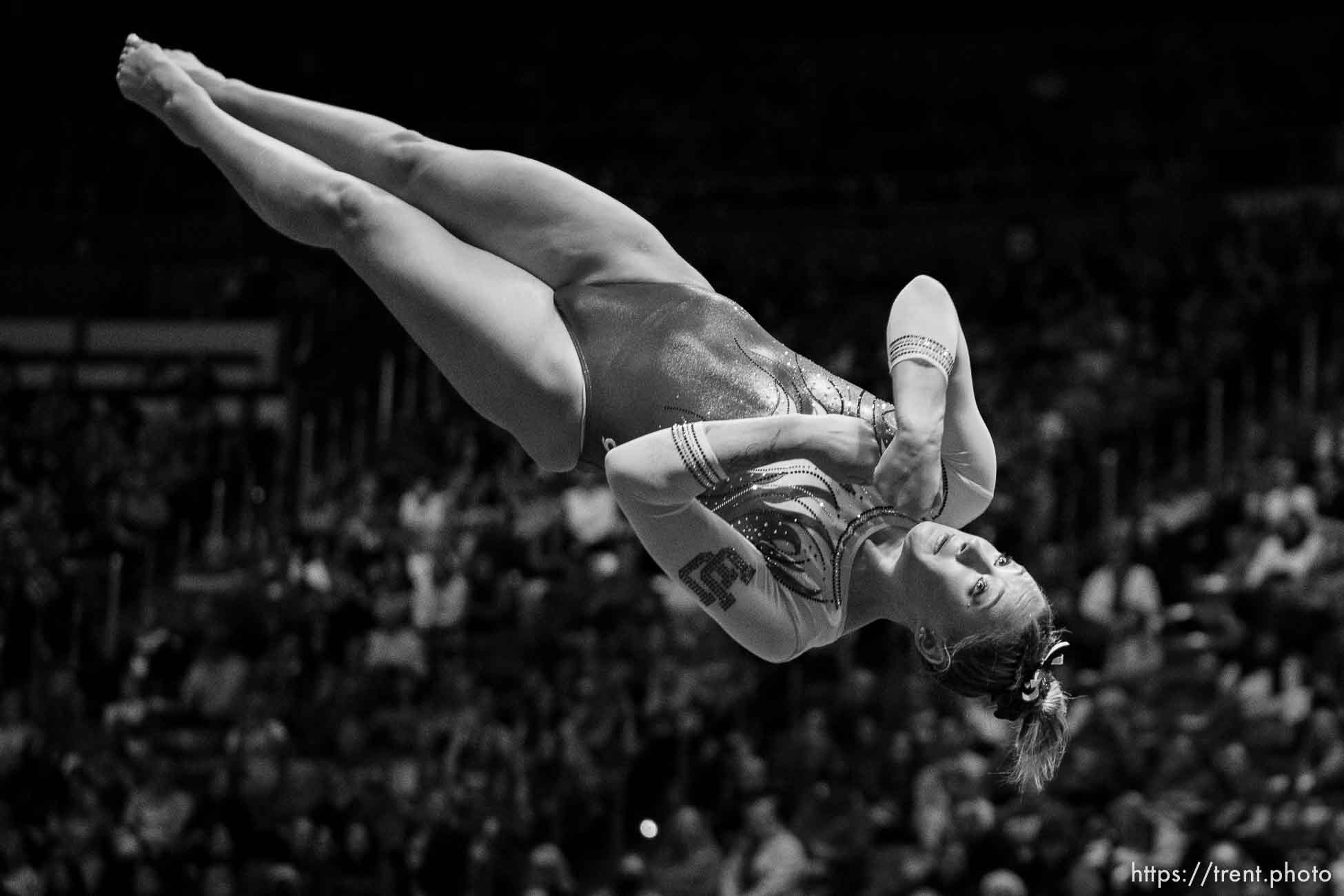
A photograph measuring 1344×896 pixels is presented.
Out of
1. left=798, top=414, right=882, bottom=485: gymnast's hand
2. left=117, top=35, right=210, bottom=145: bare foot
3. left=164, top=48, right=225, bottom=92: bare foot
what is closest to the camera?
left=798, top=414, right=882, bottom=485: gymnast's hand

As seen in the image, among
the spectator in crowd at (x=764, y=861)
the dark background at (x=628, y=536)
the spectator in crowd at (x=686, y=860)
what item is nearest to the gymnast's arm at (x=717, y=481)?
the dark background at (x=628, y=536)

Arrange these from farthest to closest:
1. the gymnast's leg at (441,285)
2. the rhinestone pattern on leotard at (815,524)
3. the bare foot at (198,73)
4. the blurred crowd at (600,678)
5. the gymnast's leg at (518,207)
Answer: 1. the blurred crowd at (600,678)
2. the bare foot at (198,73)
3. the gymnast's leg at (518,207)
4. the gymnast's leg at (441,285)
5. the rhinestone pattern on leotard at (815,524)

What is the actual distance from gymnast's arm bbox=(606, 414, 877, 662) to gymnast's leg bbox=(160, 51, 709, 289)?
702 millimetres

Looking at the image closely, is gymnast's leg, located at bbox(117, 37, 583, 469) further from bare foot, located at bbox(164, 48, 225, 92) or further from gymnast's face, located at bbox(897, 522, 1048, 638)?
gymnast's face, located at bbox(897, 522, 1048, 638)

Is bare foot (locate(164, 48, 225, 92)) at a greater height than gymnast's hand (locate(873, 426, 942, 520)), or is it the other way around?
bare foot (locate(164, 48, 225, 92))

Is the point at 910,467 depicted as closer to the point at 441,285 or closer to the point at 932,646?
the point at 932,646

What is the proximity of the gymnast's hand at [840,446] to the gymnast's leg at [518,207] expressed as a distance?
804mm

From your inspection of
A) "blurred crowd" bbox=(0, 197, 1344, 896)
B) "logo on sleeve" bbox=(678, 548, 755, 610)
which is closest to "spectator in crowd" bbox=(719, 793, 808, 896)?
"blurred crowd" bbox=(0, 197, 1344, 896)

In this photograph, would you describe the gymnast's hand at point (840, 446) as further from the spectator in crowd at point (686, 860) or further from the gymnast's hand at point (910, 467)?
the spectator in crowd at point (686, 860)

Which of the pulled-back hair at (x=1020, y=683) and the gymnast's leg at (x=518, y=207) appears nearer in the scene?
the pulled-back hair at (x=1020, y=683)

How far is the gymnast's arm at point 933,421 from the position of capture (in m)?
3.68

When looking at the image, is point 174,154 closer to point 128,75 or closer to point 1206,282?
point 1206,282

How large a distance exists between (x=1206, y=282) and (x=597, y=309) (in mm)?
10224

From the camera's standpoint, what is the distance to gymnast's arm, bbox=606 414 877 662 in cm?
374
